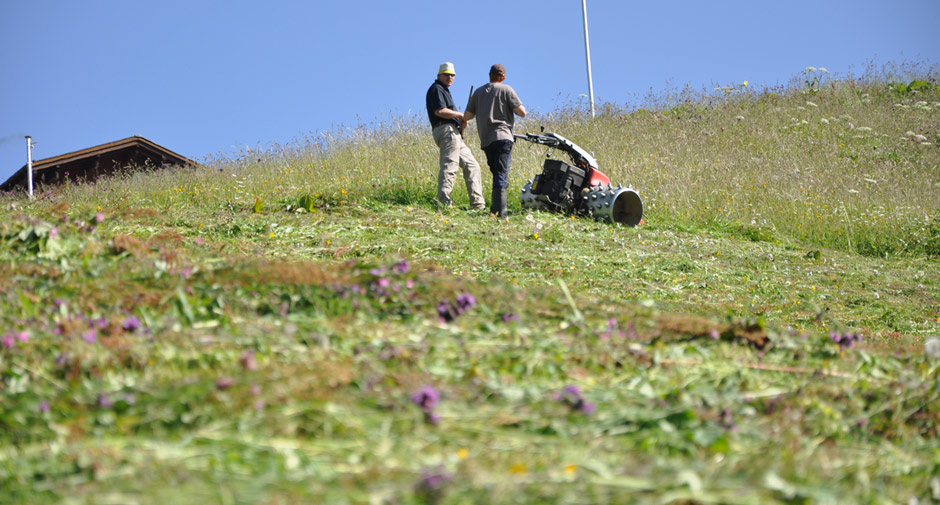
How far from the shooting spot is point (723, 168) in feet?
51.3

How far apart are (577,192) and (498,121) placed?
1697mm

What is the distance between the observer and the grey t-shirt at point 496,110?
1036 centimetres

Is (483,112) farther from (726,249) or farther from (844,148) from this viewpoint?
(844,148)

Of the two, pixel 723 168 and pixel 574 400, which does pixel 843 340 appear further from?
pixel 723 168

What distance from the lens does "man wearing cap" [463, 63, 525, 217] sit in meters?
10.4

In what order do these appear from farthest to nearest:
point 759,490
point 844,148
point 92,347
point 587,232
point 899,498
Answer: point 844,148
point 587,232
point 92,347
point 899,498
point 759,490

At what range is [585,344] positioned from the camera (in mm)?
3107

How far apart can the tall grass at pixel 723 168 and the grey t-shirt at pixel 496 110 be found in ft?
4.82

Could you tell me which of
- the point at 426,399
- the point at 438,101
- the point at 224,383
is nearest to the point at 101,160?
the point at 438,101

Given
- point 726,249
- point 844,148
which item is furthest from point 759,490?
point 844,148

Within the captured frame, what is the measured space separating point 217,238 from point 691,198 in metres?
8.53

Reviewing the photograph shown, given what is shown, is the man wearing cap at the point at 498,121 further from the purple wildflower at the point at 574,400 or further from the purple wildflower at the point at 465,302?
the purple wildflower at the point at 574,400

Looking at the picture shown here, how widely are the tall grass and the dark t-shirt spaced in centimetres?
125

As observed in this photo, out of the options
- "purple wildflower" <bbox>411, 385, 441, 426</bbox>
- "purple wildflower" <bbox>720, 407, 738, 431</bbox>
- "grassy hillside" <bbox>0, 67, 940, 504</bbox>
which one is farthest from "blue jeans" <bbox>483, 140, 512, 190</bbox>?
"purple wildflower" <bbox>411, 385, 441, 426</bbox>
